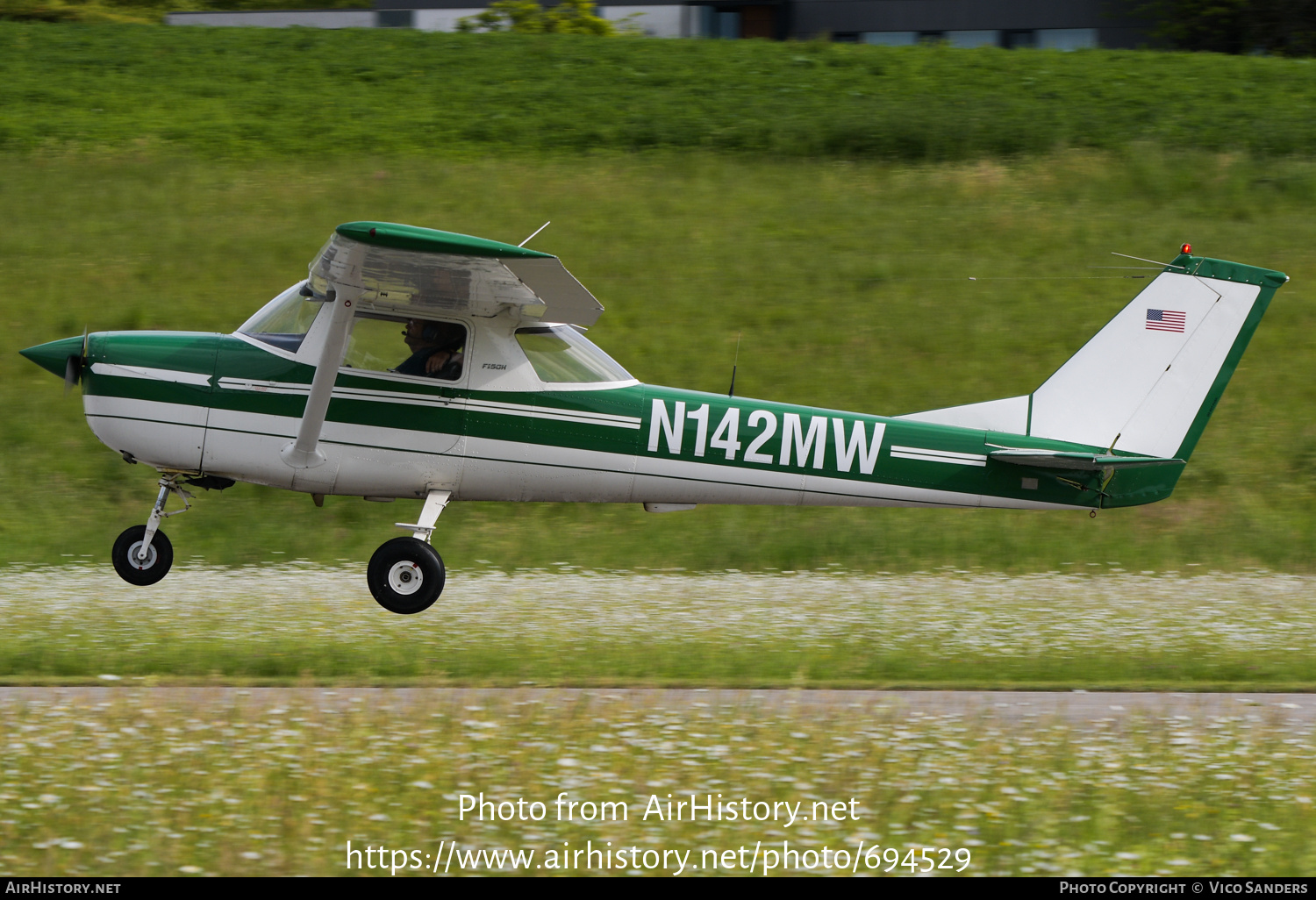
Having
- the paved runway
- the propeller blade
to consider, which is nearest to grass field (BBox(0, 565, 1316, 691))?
the paved runway

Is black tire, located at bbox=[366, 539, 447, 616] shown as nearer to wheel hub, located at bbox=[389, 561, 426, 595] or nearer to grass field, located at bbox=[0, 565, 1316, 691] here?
wheel hub, located at bbox=[389, 561, 426, 595]

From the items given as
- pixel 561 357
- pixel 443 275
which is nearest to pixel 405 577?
pixel 561 357

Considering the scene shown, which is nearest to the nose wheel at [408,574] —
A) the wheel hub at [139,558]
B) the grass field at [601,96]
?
the wheel hub at [139,558]

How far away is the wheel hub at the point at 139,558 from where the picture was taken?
9.73 m

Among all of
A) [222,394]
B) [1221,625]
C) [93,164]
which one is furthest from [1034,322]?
[93,164]

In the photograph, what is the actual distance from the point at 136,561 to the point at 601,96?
16102 millimetres

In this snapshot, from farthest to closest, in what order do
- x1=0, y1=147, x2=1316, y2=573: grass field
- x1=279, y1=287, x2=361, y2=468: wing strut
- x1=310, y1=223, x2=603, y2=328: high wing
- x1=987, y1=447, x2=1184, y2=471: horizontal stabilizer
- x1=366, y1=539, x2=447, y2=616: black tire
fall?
1. x1=0, y1=147, x2=1316, y2=573: grass field
2. x1=987, y1=447, x2=1184, y2=471: horizontal stabilizer
3. x1=366, y1=539, x2=447, y2=616: black tire
4. x1=279, y1=287, x2=361, y2=468: wing strut
5. x1=310, y1=223, x2=603, y2=328: high wing

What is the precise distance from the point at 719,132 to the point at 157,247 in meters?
9.52

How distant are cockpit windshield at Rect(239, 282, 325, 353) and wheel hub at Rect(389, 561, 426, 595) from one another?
1.75 meters

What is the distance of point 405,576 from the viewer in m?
9.39

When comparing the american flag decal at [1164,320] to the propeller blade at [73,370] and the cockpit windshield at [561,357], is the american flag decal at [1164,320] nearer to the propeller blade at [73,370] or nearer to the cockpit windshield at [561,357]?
the cockpit windshield at [561,357]

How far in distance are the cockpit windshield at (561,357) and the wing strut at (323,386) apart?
53.4 inches

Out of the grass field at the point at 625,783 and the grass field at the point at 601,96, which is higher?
the grass field at the point at 601,96

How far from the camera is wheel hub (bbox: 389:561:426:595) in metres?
9.38
